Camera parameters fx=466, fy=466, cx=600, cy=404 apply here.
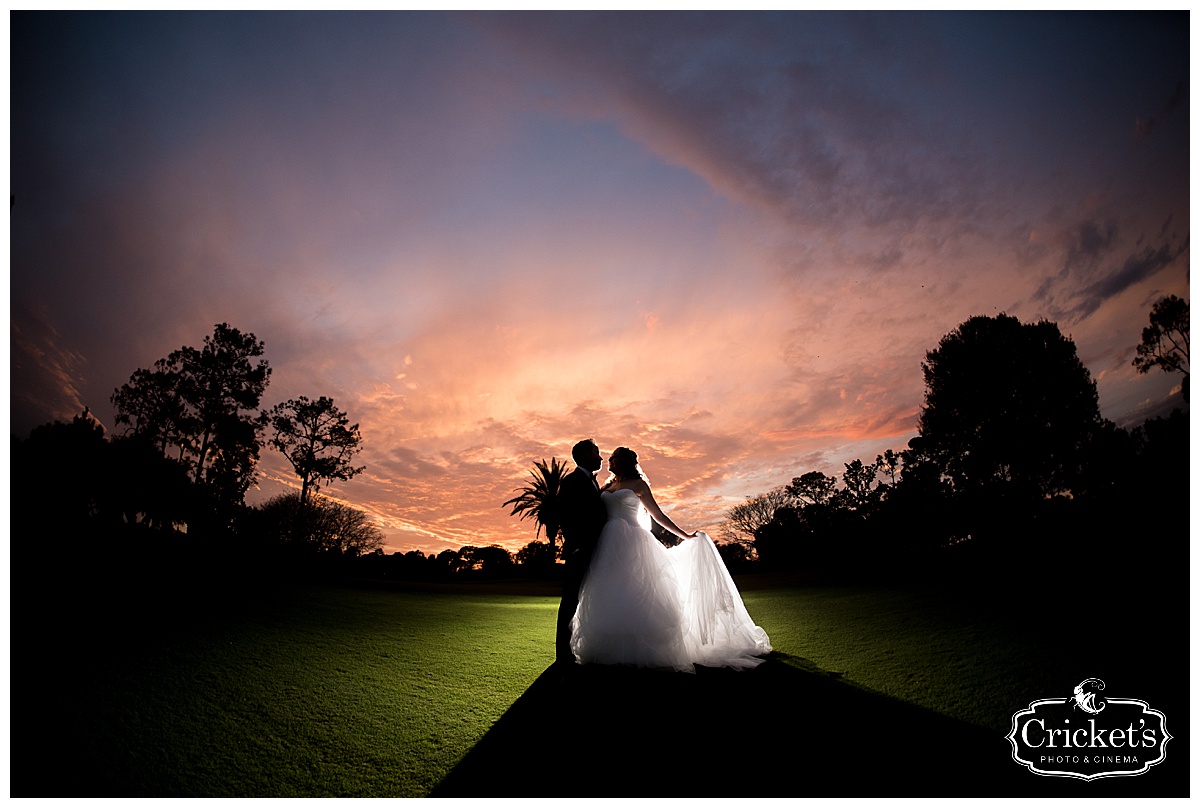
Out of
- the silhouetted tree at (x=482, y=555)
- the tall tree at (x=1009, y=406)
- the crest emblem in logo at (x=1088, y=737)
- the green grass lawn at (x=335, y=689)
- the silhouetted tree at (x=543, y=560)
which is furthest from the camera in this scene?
the silhouetted tree at (x=482, y=555)

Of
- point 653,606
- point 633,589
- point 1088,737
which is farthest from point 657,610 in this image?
point 1088,737

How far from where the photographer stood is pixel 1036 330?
22516 mm

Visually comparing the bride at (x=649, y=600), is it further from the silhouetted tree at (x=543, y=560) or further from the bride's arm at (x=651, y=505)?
the silhouetted tree at (x=543, y=560)

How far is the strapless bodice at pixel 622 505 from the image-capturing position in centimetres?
557

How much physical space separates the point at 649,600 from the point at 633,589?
0.20m

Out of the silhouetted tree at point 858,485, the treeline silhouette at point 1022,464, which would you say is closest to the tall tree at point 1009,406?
the treeline silhouette at point 1022,464

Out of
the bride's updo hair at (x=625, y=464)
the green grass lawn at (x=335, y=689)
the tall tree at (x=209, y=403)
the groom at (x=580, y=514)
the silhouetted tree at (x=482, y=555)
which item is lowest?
the silhouetted tree at (x=482, y=555)

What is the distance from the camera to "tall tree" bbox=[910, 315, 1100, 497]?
22359 millimetres

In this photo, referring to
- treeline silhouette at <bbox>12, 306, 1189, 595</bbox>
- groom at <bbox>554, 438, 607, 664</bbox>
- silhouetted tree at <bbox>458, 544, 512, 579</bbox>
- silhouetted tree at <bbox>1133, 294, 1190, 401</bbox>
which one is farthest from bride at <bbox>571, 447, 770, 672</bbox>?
silhouetted tree at <bbox>458, 544, 512, 579</bbox>

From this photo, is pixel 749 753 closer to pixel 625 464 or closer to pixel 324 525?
pixel 625 464

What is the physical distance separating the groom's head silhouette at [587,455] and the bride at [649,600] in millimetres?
477

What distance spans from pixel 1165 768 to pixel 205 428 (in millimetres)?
32078

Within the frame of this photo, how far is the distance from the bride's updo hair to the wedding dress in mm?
240

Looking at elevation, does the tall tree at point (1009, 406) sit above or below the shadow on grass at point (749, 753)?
above
